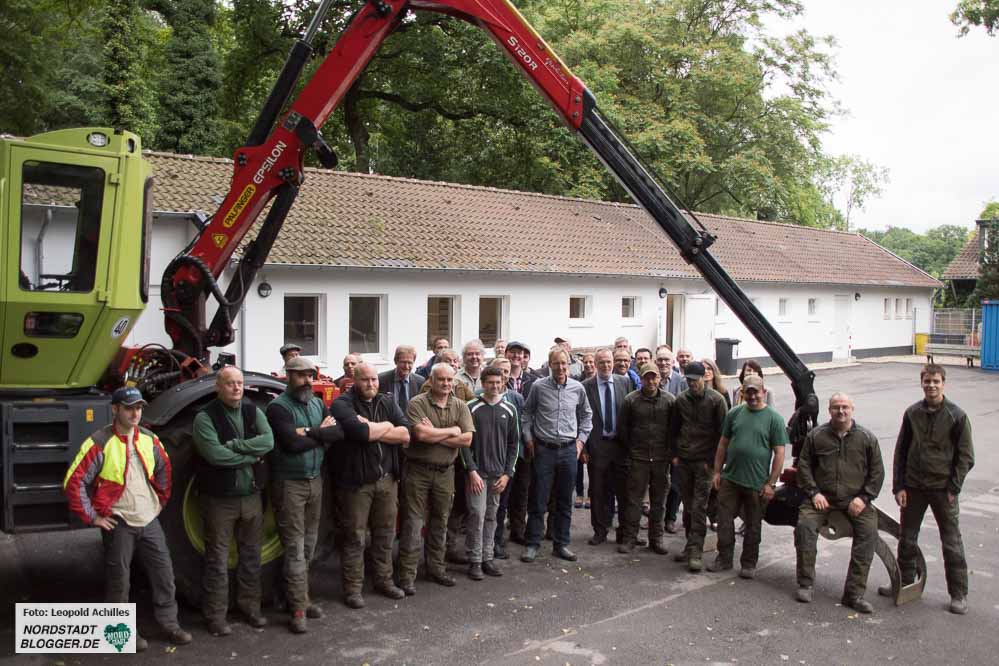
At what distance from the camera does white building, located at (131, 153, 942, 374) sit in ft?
50.1

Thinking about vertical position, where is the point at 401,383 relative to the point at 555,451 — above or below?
above

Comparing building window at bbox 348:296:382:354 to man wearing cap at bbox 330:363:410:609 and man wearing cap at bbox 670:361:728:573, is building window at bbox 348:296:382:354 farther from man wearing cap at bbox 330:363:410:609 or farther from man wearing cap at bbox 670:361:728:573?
man wearing cap at bbox 330:363:410:609

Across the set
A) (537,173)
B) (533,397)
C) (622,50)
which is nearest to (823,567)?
(533,397)

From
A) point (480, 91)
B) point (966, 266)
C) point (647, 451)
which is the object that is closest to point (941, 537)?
point (647, 451)

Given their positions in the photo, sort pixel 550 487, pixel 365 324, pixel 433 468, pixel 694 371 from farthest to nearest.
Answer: pixel 365 324
pixel 550 487
pixel 694 371
pixel 433 468

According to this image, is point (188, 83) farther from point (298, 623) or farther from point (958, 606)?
point (958, 606)

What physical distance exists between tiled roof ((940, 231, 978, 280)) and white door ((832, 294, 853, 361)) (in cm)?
1542

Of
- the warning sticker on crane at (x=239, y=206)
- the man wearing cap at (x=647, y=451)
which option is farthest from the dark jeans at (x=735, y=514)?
the warning sticker on crane at (x=239, y=206)

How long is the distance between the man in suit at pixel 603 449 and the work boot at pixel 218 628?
12.1 ft

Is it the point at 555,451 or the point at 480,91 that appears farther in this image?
the point at 480,91

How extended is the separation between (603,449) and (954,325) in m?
36.7

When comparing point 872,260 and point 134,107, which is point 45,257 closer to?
point 134,107

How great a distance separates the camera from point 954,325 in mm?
39469

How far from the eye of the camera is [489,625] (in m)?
6.34
